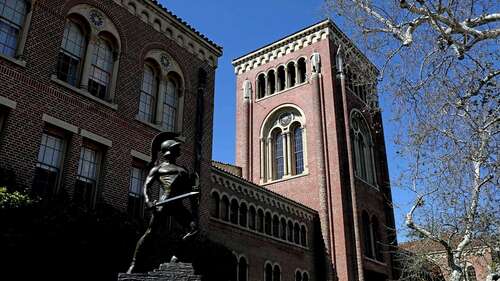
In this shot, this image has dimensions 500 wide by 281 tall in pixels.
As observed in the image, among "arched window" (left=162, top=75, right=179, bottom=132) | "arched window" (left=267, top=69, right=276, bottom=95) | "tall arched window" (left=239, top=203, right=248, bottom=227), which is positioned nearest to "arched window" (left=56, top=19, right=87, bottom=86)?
"arched window" (left=162, top=75, right=179, bottom=132)

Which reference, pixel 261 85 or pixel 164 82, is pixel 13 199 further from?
pixel 261 85

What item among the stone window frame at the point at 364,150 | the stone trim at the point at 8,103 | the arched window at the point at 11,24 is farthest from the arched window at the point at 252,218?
the arched window at the point at 11,24

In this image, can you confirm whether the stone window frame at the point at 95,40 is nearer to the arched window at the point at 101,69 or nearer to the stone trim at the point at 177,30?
the arched window at the point at 101,69

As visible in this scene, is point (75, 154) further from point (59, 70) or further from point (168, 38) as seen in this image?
point (168, 38)

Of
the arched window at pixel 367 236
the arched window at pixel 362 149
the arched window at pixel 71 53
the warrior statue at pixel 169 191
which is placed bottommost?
the warrior statue at pixel 169 191

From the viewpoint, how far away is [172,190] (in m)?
8.16

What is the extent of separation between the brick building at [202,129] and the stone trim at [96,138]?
3cm

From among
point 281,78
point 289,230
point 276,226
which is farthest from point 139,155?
point 281,78

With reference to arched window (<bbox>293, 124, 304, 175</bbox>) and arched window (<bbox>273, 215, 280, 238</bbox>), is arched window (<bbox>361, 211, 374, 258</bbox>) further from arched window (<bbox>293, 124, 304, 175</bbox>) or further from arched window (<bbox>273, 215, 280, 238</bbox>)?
arched window (<bbox>273, 215, 280, 238</bbox>)

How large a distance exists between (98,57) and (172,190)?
9.76 m

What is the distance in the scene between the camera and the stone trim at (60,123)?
1379 cm

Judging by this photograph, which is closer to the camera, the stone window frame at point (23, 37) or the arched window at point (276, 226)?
the stone window frame at point (23, 37)

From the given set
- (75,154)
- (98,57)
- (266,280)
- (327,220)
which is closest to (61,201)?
(75,154)

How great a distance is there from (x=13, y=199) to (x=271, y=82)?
28.3m
